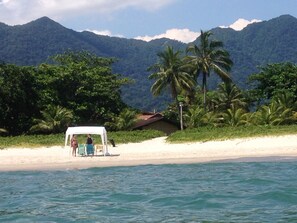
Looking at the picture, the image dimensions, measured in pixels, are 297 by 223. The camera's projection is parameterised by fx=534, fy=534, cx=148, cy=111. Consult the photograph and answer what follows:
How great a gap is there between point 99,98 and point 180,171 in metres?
27.4

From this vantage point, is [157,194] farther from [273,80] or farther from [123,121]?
[273,80]

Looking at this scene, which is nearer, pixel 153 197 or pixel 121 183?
pixel 153 197

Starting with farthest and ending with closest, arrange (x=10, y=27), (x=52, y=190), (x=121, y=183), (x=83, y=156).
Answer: (x=10, y=27)
(x=83, y=156)
(x=121, y=183)
(x=52, y=190)

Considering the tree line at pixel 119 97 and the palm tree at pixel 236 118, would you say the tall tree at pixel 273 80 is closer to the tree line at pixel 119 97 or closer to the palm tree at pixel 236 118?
the tree line at pixel 119 97

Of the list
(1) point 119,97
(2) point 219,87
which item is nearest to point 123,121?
(1) point 119,97

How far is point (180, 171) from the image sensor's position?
22.2 metres

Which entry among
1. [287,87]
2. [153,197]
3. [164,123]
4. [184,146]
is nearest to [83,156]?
[184,146]

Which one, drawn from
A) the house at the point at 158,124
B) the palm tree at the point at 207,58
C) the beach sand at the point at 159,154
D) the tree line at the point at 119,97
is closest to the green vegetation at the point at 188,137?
the beach sand at the point at 159,154

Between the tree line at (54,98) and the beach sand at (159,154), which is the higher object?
the tree line at (54,98)

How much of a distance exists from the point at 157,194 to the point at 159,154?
40.2 feet

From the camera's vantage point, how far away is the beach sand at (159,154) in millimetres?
25688

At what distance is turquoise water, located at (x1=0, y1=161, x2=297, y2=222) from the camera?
12734 millimetres

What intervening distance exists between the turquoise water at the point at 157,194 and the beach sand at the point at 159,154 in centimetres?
165

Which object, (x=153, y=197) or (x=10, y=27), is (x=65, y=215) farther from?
(x=10, y=27)
